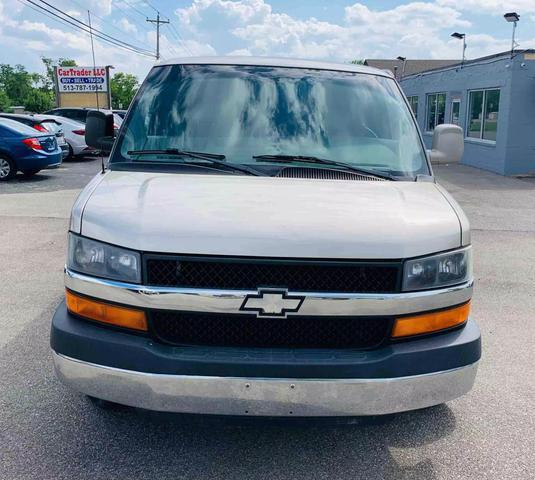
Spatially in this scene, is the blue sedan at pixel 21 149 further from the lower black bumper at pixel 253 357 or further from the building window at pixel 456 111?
the building window at pixel 456 111

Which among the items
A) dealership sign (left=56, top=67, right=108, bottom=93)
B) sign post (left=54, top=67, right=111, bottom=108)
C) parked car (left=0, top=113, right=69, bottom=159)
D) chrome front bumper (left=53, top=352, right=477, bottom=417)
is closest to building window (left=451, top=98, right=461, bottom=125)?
parked car (left=0, top=113, right=69, bottom=159)

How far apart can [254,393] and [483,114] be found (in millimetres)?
19676

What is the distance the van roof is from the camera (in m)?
4.07

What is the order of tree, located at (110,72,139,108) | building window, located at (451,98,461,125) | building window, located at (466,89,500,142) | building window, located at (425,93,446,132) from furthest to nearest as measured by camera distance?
tree, located at (110,72,139,108), building window, located at (425,93,446,132), building window, located at (451,98,461,125), building window, located at (466,89,500,142)

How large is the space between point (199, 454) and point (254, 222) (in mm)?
1288

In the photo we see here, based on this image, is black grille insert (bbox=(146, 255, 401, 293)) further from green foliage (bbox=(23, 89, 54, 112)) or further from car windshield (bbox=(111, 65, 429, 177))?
green foliage (bbox=(23, 89, 54, 112))

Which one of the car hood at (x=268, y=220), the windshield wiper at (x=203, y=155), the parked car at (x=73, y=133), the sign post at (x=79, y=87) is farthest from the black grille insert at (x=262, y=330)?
the sign post at (x=79, y=87)

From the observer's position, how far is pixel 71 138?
18891 millimetres

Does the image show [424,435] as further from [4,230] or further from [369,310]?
[4,230]

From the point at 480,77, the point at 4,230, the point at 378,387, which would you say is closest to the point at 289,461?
the point at 378,387

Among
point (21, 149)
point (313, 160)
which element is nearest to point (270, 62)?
point (313, 160)

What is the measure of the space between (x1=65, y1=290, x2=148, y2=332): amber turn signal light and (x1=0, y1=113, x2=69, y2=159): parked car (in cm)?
1337

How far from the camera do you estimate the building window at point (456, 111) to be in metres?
22.4

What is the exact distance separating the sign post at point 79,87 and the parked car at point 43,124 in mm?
19321
